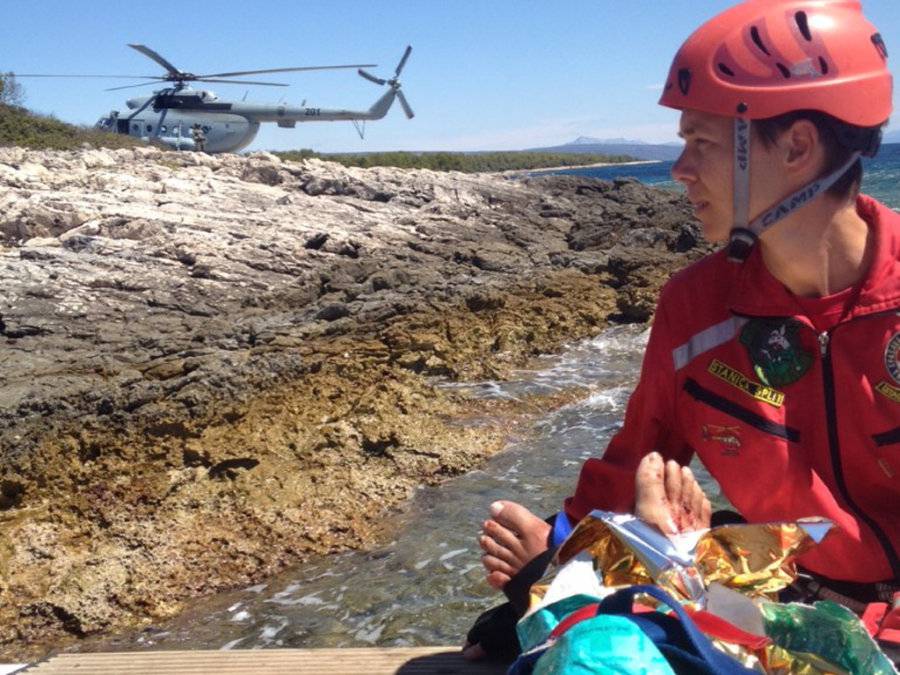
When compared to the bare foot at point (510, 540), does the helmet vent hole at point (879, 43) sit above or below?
above

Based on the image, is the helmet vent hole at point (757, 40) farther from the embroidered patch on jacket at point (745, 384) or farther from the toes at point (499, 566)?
the toes at point (499, 566)

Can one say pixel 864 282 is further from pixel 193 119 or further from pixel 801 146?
pixel 193 119

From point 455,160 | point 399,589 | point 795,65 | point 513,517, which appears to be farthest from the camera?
point 455,160

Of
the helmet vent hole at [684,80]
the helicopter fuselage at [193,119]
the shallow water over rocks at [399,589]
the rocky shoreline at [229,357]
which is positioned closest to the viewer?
the helmet vent hole at [684,80]

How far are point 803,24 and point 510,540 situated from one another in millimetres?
1214

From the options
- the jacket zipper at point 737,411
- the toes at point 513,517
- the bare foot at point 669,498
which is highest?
the jacket zipper at point 737,411

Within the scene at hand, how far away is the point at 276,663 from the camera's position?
95.2 inches

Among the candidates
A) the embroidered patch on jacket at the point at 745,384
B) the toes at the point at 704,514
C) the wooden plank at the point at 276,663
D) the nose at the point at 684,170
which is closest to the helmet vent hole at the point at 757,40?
the nose at the point at 684,170

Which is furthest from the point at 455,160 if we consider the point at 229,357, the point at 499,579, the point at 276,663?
the point at 499,579

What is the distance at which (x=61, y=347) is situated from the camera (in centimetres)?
970

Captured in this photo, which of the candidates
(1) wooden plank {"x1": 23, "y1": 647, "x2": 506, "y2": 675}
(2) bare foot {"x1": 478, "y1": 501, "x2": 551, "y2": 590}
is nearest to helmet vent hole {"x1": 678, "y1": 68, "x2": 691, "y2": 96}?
(2) bare foot {"x1": 478, "y1": 501, "x2": 551, "y2": 590}

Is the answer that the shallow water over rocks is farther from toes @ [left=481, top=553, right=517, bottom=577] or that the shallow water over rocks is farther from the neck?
the neck

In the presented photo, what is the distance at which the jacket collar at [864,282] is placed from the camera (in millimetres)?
1873

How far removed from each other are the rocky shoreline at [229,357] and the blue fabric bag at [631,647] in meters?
3.89
